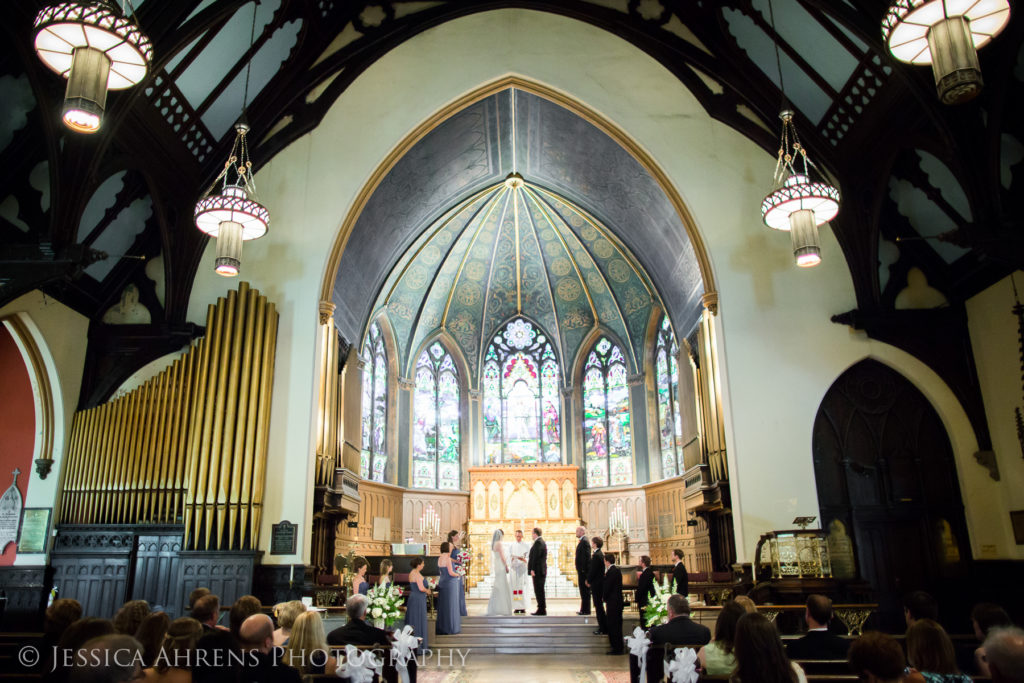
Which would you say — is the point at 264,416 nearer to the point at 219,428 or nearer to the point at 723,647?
the point at 219,428

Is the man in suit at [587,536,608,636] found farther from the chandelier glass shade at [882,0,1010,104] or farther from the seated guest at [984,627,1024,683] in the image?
the seated guest at [984,627,1024,683]

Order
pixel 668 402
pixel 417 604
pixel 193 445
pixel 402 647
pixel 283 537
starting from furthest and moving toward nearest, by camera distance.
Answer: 1. pixel 668 402
2. pixel 193 445
3. pixel 283 537
4. pixel 417 604
5. pixel 402 647

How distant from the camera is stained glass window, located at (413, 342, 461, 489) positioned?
773 inches

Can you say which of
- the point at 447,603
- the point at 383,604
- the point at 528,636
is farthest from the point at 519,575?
the point at 383,604

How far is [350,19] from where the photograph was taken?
1259 centimetres

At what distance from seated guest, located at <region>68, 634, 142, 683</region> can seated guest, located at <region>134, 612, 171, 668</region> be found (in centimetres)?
142

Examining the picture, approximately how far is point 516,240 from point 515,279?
1338mm

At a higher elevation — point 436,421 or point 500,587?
point 436,421

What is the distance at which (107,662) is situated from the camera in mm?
2373

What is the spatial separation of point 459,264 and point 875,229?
1078 cm

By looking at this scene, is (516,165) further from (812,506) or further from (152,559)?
(152,559)

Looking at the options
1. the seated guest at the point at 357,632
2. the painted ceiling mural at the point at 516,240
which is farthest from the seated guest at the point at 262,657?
the painted ceiling mural at the point at 516,240

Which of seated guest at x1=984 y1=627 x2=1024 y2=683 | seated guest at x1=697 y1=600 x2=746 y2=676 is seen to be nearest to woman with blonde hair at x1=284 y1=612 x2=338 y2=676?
seated guest at x1=697 y1=600 x2=746 y2=676

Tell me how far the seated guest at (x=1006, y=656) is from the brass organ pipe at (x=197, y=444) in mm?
9711
